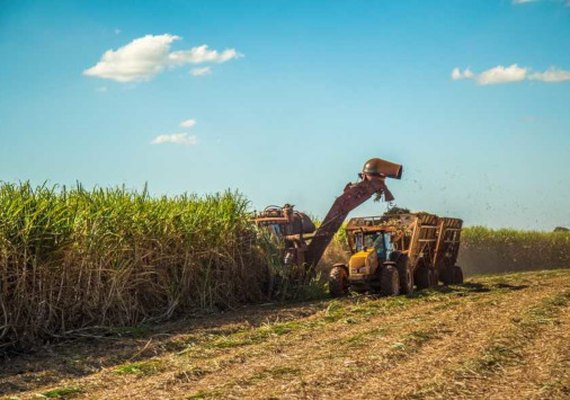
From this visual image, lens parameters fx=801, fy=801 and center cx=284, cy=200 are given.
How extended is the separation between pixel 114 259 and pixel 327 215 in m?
6.96

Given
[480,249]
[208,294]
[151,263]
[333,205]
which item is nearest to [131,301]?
[151,263]

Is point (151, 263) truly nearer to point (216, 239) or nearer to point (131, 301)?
point (131, 301)

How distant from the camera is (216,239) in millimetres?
16859

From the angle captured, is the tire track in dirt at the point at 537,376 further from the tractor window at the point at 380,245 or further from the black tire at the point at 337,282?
the tractor window at the point at 380,245

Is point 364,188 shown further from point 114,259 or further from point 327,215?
point 114,259

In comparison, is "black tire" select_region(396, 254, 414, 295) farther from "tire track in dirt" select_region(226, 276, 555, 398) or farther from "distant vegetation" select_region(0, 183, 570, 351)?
"tire track in dirt" select_region(226, 276, 555, 398)

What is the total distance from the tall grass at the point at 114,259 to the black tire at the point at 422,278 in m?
4.38

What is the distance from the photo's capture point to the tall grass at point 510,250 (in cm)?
3778

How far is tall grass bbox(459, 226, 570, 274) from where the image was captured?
37.8 meters

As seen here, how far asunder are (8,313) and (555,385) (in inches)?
313

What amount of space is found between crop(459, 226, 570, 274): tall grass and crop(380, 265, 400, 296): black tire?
20.3 metres

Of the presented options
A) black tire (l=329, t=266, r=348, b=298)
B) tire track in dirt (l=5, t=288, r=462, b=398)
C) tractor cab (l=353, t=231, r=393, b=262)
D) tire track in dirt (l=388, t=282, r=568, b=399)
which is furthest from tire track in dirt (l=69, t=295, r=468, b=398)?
tractor cab (l=353, t=231, r=393, b=262)

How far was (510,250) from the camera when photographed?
4006 cm

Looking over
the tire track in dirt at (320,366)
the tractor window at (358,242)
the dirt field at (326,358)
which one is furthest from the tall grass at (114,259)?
the tire track in dirt at (320,366)
